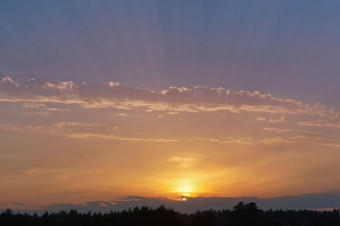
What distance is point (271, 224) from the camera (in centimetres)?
13188

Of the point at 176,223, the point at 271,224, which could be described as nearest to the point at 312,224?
the point at 271,224

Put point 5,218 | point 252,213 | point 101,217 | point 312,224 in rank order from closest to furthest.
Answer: point 5,218 < point 101,217 < point 312,224 < point 252,213

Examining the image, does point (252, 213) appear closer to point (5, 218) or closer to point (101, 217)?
point (101, 217)

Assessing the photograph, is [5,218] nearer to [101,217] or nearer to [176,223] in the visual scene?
[101,217]

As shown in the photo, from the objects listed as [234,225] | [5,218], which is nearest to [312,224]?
[234,225]

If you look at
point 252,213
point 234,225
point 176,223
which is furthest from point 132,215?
point 252,213

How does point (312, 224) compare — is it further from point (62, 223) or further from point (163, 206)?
point (62, 223)

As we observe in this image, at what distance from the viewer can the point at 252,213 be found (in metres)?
178

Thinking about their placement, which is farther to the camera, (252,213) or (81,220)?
(252,213)

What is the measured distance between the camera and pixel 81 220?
439 feet

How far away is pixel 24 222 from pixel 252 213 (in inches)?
3695

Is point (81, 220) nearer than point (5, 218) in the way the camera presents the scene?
No

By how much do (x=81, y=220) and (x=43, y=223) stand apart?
12.0 metres

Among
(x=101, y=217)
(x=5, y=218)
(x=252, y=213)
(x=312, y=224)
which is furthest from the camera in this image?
(x=252, y=213)
